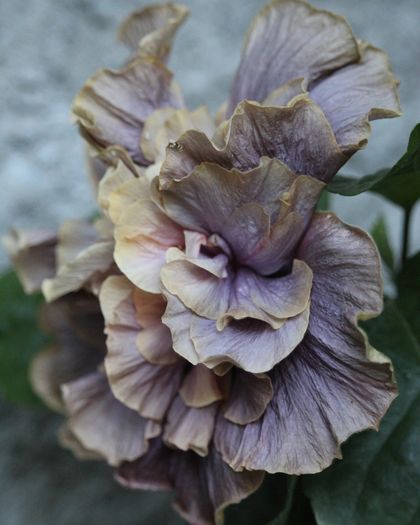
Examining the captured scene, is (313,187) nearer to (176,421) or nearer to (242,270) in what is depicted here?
(242,270)

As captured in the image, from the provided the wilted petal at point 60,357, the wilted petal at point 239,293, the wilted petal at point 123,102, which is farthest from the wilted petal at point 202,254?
the wilted petal at point 60,357

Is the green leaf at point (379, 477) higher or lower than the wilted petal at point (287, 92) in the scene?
lower

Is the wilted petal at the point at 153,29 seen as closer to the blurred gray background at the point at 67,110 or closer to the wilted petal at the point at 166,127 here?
the wilted petal at the point at 166,127

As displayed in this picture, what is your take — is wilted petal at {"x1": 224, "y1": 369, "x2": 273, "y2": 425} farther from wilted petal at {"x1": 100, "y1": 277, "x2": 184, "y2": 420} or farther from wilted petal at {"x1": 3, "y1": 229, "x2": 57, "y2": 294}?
wilted petal at {"x1": 3, "y1": 229, "x2": 57, "y2": 294}

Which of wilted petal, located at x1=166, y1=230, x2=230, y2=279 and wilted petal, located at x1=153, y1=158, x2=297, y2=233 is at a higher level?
wilted petal, located at x1=153, y1=158, x2=297, y2=233

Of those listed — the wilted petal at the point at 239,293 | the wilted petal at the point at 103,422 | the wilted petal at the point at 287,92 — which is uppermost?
the wilted petal at the point at 287,92

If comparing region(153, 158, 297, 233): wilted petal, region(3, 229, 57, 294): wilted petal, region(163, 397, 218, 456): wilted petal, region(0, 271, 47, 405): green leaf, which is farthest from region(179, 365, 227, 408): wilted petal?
region(0, 271, 47, 405): green leaf
